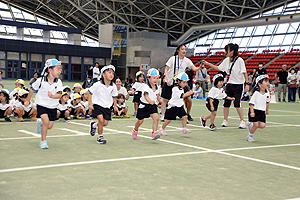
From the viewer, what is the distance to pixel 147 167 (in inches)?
188

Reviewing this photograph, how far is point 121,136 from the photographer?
766cm

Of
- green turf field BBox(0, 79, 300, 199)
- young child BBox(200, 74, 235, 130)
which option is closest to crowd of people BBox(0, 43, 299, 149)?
young child BBox(200, 74, 235, 130)

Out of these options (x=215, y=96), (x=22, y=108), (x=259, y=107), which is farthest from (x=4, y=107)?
(x=259, y=107)

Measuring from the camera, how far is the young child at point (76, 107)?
1097 cm

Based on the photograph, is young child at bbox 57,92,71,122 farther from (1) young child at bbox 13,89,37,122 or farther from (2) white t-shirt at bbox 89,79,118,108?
(2) white t-shirt at bbox 89,79,118,108

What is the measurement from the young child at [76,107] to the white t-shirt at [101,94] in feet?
14.0

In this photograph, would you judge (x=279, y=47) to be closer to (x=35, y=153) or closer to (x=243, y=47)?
(x=243, y=47)

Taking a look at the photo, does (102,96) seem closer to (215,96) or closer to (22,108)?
(215,96)

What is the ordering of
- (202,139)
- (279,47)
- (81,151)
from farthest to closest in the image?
(279,47), (202,139), (81,151)

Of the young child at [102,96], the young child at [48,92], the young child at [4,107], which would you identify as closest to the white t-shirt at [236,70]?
the young child at [102,96]

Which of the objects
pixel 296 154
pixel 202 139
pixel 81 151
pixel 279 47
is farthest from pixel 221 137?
pixel 279 47

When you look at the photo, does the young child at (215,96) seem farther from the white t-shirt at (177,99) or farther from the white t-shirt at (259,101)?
the white t-shirt at (259,101)

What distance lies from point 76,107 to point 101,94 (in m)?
4.37

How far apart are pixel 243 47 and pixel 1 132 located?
145ft
